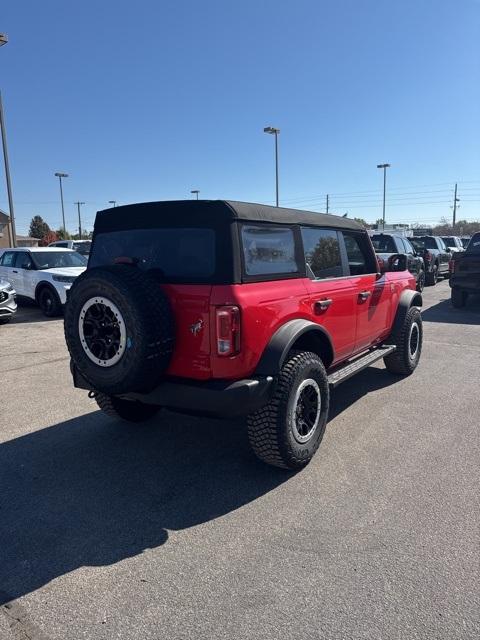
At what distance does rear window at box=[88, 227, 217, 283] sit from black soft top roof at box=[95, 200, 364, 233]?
0.06 meters

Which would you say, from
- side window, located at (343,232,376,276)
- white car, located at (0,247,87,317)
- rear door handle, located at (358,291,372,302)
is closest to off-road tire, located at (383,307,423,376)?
side window, located at (343,232,376,276)

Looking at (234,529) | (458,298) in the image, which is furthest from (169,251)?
(458,298)

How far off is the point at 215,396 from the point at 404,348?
3570mm

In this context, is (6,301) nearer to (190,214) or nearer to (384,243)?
(190,214)

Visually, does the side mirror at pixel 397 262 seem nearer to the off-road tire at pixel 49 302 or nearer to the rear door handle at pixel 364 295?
the rear door handle at pixel 364 295

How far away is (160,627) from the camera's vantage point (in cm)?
217

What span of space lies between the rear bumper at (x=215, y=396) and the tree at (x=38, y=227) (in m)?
84.1

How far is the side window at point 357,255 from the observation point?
4934mm

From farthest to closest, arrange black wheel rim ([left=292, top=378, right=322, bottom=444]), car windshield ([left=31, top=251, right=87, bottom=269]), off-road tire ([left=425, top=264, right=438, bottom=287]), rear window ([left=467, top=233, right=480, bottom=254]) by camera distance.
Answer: off-road tire ([left=425, top=264, right=438, bottom=287]) < car windshield ([left=31, top=251, right=87, bottom=269]) < rear window ([left=467, top=233, right=480, bottom=254]) < black wheel rim ([left=292, top=378, right=322, bottom=444])

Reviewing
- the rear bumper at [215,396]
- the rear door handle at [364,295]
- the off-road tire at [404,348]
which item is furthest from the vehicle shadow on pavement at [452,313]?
the rear bumper at [215,396]

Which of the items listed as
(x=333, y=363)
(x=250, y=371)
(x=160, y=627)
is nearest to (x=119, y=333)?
(x=250, y=371)

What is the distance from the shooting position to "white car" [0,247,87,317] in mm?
11328

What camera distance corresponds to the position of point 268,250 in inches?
142

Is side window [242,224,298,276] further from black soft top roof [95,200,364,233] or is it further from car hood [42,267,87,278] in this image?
car hood [42,267,87,278]
